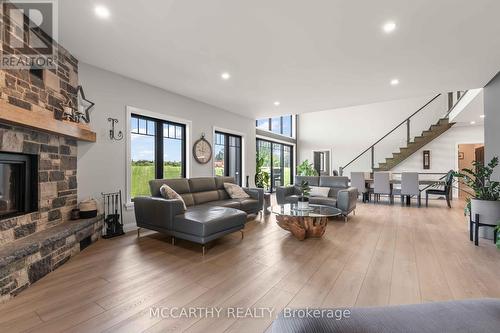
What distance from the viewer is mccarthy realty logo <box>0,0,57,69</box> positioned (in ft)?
7.39

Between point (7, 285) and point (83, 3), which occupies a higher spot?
point (83, 3)

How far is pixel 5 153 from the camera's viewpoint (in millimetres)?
2299

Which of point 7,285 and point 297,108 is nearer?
point 7,285

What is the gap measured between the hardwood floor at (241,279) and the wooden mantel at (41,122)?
1537 mm

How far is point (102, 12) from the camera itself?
7.69 feet

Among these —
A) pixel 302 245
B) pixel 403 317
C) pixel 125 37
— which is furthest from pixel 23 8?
pixel 302 245

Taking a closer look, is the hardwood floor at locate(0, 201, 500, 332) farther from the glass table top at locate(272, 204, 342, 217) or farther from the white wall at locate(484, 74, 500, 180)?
the white wall at locate(484, 74, 500, 180)

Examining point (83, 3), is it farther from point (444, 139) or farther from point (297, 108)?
point (444, 139)

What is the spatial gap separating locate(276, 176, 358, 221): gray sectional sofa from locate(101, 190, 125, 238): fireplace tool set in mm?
3458

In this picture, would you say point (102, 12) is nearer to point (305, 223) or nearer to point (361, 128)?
point (305, 223)

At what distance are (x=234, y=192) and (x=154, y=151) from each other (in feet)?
6.12

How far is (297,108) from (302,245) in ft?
12.8

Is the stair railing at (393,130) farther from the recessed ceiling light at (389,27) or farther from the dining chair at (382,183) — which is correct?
the recessed ceiling light at (389,27)

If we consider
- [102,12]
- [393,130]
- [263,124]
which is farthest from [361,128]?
[102,12]
